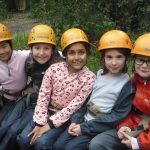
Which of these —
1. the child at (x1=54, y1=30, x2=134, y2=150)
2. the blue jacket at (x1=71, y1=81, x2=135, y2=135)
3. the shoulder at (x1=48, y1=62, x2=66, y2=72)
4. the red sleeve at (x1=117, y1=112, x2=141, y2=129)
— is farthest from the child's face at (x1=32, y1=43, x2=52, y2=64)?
the red sleeve at (x1=117, y1=112, x2=141, y2=129)

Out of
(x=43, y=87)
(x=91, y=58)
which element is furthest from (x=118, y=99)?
(x=91, y=58)

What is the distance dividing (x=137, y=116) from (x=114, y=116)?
0.24m

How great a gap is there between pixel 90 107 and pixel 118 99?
0.35 meters

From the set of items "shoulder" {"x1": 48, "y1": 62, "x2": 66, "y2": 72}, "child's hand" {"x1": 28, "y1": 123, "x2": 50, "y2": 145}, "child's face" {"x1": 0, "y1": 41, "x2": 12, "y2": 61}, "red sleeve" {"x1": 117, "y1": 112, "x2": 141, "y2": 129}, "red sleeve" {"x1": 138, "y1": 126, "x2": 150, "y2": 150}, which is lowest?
"child's hand" {"x1": 28, "y1": 123, "x2": 50, "y2": 145}

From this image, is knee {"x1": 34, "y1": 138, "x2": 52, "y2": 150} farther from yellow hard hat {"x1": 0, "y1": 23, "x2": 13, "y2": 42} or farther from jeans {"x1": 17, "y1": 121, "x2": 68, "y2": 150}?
yellow hard hat {"x1": 0, "y1": 23, "x2": 13, "y2": 42}

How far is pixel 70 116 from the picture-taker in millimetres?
4688

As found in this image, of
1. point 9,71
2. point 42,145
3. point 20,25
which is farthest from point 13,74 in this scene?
point 20,25

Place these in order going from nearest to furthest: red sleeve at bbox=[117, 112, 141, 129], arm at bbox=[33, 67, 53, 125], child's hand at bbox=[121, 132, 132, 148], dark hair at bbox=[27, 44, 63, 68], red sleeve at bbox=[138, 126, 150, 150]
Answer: red sleeve at bbox=[138, 126, 150, 150], child's hand at bbox=[121, 132, 132, 148], red sleeve at bbox=[117, 112, 141, 129], arm at bbox=[33, 67, 53, 125], dark hair at bbox=[27, 44, 63, 68]

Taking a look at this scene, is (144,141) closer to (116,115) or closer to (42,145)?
(116,115)

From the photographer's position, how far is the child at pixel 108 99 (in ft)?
14.3

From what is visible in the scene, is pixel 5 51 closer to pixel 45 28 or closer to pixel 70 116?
pixel 45 28

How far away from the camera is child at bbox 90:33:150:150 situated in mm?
4191

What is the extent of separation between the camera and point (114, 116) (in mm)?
4344

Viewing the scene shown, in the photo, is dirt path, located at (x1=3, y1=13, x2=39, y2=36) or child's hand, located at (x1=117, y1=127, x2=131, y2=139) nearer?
child's hand, located at (x1=117, y1=127, x2=131, y2=139)
